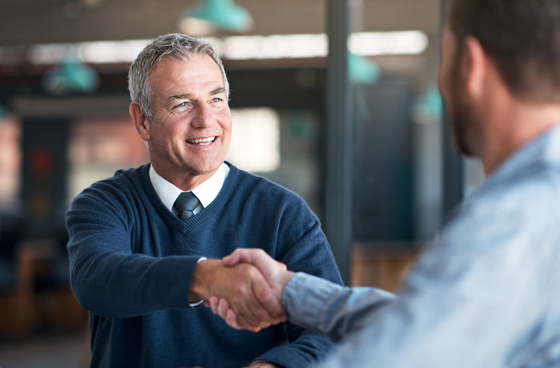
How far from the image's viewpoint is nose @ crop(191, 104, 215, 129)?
1.60 metres

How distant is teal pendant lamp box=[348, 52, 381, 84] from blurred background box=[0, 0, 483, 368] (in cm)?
7

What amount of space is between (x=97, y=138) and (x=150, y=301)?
7.86m

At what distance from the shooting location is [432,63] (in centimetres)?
713

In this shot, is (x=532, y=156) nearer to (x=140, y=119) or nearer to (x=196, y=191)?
(x=196, y=191)

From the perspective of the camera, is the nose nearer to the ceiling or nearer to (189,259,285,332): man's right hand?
(189,259,285,332): man's right hand

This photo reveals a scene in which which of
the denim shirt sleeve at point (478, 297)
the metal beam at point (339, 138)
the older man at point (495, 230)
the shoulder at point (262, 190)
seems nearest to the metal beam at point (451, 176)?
the metal beam at point (339, 138)

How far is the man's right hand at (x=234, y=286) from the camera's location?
1.18m

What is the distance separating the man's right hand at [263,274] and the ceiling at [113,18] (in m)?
6.38

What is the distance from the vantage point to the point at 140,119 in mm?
1698

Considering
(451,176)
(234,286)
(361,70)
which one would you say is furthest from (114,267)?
(361,70)

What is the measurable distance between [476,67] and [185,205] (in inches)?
36.3

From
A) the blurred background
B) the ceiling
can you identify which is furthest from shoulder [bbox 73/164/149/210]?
the ceiling

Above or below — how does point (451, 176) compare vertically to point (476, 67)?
below

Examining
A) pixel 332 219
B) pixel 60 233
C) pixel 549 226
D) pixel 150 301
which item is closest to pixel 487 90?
pixel 549 226
